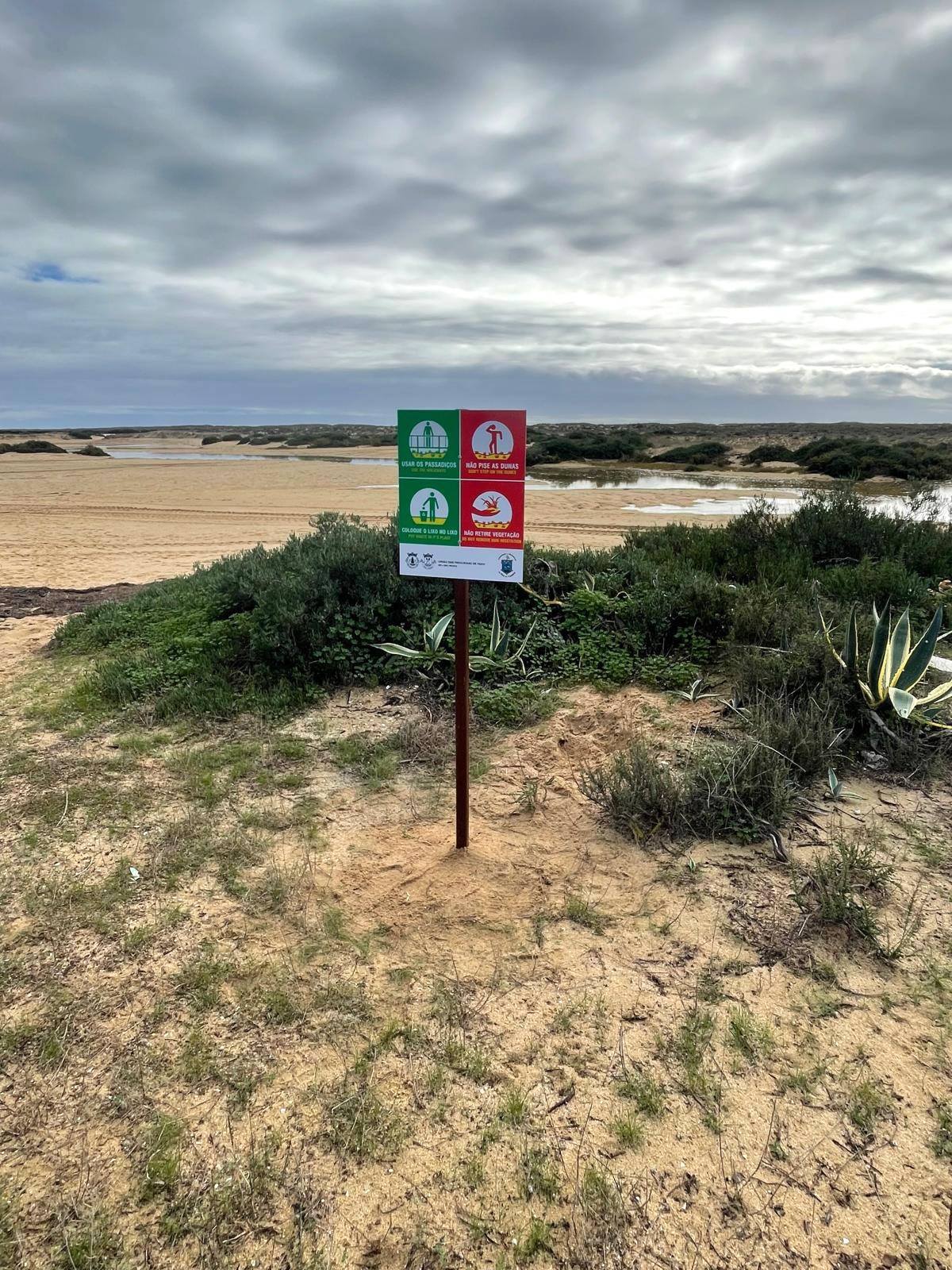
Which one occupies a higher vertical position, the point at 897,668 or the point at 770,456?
the point at 770,456

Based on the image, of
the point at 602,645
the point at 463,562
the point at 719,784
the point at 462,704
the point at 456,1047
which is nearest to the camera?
the point at 456,1047

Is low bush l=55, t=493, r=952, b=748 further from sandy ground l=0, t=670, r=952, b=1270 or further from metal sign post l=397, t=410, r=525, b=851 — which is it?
metal sign post l=397, t=410, r=525, b=851

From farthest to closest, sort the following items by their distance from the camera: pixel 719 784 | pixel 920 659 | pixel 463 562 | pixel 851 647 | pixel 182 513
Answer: pixel 182 513, pixel 851 647, pixel 920 659, pixel 719 784, pixel 463 562

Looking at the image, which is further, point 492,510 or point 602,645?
point 602,645

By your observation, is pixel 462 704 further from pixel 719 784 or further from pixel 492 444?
pixel 719 784

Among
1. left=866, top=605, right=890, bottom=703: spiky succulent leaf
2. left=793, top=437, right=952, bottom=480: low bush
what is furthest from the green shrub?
left=793, top=437, right=952, bottom=480: low bush

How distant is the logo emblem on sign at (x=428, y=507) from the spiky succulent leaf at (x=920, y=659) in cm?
323

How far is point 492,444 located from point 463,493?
0.24m

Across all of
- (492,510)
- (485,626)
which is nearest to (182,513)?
(485,626)

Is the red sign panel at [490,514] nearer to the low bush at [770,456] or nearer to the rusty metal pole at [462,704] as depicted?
the rusty metal pole at [462,704]

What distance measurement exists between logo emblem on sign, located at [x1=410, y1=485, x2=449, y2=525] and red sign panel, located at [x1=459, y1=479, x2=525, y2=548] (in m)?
0.08

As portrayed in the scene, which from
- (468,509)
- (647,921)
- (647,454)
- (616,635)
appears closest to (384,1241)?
(647,921)

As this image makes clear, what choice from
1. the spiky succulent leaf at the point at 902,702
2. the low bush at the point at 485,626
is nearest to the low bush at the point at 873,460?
the low bush at the point at 485,626

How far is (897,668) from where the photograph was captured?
187 inches
